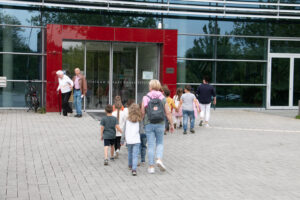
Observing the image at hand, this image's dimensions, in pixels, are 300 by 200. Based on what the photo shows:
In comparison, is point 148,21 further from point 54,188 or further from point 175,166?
point 54,188

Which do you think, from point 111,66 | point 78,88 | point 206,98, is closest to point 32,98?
point 78,88

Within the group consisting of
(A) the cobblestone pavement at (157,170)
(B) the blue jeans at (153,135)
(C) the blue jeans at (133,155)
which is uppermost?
Answer: (B) the blue jeans at (153,135)

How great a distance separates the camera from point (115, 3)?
1969 cm

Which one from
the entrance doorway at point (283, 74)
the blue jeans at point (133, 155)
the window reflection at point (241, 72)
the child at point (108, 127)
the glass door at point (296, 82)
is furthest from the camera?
the glass door at point (296, 82)

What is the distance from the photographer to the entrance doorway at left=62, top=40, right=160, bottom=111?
19312 mm

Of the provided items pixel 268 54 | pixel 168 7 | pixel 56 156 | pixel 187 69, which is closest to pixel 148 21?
pixel 168 7

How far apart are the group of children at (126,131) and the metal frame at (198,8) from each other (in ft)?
35.8

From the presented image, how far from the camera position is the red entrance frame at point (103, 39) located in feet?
59.2

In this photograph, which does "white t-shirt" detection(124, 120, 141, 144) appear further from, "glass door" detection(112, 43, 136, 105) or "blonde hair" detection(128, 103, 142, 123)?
"glass door" detection(112, 43, 136, 105)

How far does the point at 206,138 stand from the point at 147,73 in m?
8.44

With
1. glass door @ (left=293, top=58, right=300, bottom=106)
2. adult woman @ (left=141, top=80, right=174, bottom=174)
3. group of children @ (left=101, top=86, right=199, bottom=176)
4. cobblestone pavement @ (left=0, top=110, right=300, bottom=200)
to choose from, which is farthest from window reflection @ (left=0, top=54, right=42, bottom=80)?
glass door @ (left=293, top=58, right=300, bottom=106)

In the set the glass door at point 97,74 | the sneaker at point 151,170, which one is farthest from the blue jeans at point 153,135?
the glass door at point 97,74

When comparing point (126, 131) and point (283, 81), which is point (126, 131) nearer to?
point (126, 131)

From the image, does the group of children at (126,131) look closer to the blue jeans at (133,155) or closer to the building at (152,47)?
the blue jeans at (133,155)
